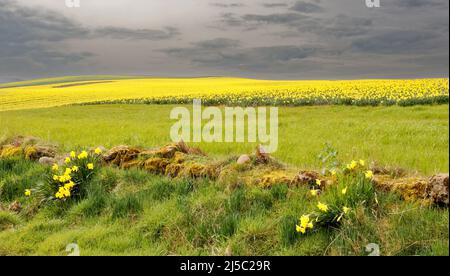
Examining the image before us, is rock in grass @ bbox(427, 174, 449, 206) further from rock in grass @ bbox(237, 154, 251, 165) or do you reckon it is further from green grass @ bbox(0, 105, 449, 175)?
rock in grass @ bbox(237, 154, 251, 165)

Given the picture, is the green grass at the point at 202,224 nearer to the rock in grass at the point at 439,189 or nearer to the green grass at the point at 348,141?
the rock in grass at the point at 439,189

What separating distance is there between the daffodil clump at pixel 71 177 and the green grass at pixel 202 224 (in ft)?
0.68

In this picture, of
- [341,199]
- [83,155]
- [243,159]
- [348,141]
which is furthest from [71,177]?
[348,141]

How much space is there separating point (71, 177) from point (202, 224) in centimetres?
279

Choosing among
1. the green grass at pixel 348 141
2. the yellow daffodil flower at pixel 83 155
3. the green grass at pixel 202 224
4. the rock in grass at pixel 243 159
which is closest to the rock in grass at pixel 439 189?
the green grass at pixel 202 224

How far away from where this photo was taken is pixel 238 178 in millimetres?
6523

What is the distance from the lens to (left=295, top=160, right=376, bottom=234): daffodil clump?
5.01 m

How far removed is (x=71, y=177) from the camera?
729 centimetres

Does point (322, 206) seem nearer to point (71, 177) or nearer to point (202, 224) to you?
point (202, 224)

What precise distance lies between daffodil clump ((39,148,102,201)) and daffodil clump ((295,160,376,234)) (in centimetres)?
372

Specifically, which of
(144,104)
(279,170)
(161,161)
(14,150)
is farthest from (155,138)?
(144,104)

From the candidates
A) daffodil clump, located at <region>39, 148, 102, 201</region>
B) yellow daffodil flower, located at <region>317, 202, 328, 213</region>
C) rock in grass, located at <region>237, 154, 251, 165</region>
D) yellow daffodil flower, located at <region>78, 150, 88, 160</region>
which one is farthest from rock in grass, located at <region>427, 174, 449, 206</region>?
yellow daffodil flower, located at <region>78, 150, 88, 160</region>

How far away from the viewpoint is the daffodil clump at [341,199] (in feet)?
16.4

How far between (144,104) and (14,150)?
23.1 m
